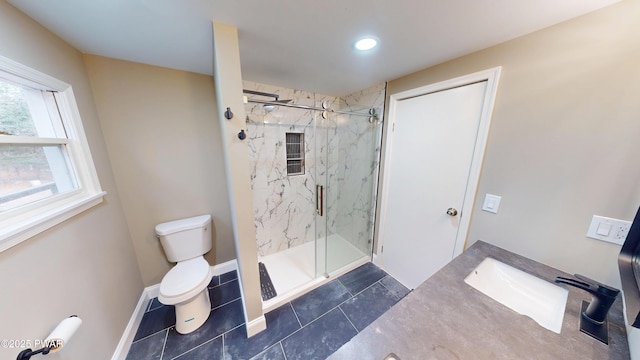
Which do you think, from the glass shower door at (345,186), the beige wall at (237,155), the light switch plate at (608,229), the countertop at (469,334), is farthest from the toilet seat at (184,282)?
the light switch plate at (608,229)

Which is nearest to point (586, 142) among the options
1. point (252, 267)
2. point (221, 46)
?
point (221, 46)

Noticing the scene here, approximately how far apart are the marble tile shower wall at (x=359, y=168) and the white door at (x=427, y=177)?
24cm

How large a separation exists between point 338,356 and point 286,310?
1.30m

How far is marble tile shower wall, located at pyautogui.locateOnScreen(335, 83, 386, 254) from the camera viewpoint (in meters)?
2.19

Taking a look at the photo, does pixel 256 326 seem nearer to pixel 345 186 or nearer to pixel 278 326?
pixel 278 326

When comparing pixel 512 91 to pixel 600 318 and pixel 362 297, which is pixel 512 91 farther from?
pixel 362 297

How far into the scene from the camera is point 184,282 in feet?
4.92

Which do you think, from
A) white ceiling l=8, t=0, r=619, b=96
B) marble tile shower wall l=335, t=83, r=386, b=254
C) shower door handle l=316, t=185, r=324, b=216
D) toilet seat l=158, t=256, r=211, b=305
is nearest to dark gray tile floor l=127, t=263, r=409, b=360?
toilet seat l=158, t=256, r=211, b=305

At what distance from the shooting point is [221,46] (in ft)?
3.50

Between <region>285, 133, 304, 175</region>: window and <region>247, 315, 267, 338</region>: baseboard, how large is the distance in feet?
5.23

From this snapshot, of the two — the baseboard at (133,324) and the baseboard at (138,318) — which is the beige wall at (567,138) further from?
the baseboard at (133,324)

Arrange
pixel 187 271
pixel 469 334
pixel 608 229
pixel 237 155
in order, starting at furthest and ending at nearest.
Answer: pixel 187 271, pixel 237 155, pixel 608 229, pixel 469 334

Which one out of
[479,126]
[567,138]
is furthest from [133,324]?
[567,138]

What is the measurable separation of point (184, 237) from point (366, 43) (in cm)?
230
